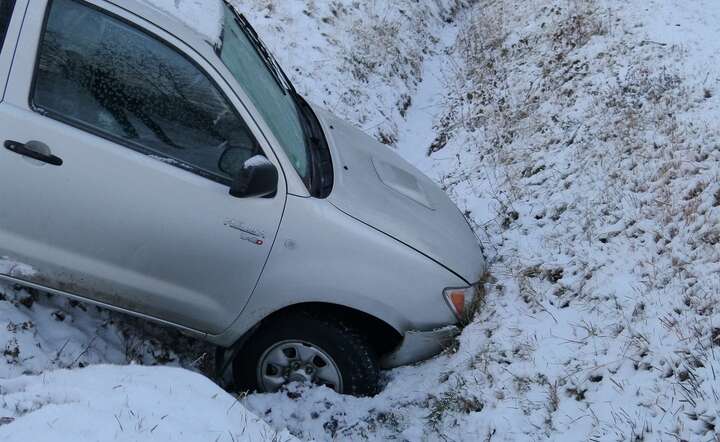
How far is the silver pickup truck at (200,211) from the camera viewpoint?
Answer: 354cm

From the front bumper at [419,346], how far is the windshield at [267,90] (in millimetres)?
1121

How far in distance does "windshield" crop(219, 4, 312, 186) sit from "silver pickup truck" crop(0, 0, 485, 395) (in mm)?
20

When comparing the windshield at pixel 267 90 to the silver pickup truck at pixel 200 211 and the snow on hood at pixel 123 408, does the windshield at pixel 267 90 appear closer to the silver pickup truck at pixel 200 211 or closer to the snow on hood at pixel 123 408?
the silver pickup truck at pixel 200 211

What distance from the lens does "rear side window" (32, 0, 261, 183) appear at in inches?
139

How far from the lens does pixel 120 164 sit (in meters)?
3.58

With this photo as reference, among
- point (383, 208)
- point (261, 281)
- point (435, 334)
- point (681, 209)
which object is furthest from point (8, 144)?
point (681, 209)

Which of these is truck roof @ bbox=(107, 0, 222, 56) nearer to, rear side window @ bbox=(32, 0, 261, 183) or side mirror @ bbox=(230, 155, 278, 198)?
rear side window @ bbox=(32, 0, 261, 183)

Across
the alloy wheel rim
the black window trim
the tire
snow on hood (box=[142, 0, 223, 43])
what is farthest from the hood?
the black window trim

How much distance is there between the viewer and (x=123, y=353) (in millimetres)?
4281

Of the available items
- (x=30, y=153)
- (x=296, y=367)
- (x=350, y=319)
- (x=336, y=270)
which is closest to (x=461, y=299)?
(x=350, y=319)

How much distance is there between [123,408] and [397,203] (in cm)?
212

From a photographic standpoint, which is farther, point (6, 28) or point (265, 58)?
point (265, 58)

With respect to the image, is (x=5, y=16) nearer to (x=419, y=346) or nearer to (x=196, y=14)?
(x=196, y=14)

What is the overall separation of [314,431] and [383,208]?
1.35 metres
